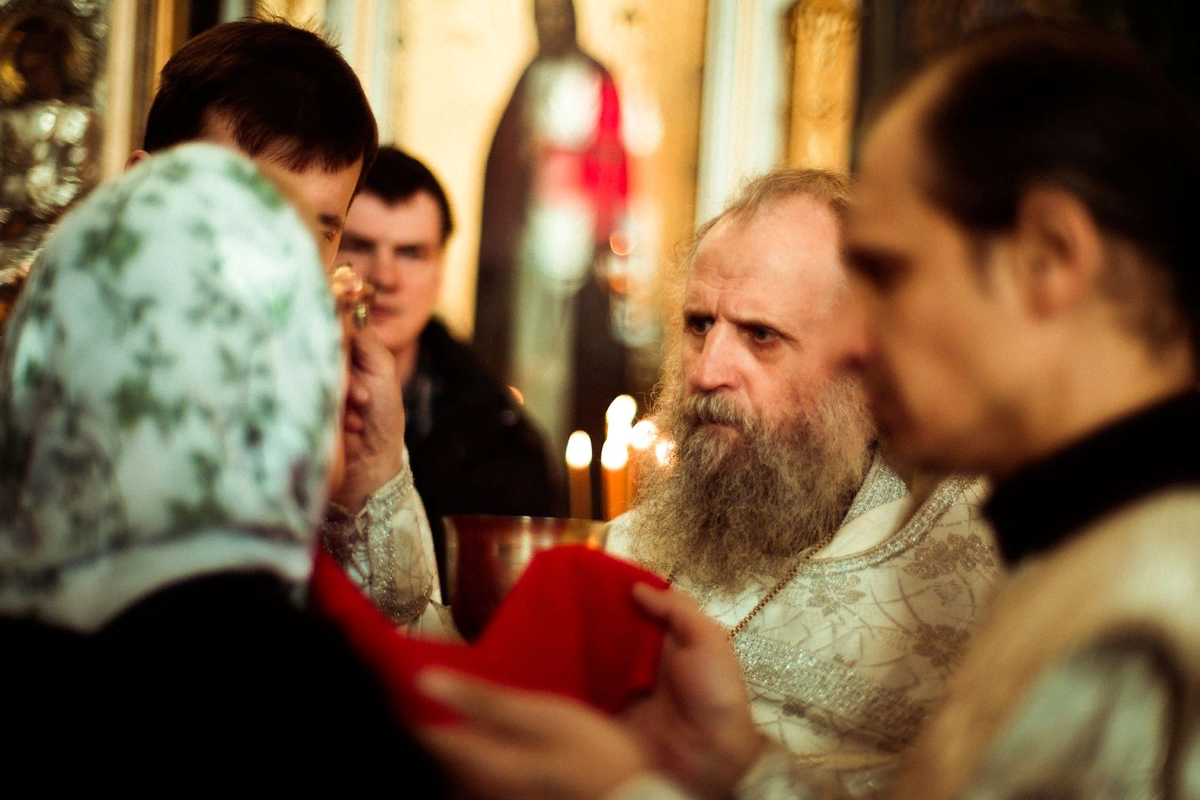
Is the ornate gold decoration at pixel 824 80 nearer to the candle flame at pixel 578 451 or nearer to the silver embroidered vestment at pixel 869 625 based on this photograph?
the candle flame at pixel 578 451

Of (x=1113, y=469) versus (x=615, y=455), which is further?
(x=615, y=455)

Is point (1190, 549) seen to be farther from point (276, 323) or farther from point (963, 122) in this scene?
point (276, 323)

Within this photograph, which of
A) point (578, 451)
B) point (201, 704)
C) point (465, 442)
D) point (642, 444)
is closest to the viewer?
point (201, 704)

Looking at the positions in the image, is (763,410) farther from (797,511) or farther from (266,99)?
(266,99)

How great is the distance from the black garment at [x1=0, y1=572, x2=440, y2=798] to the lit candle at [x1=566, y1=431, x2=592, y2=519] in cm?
373

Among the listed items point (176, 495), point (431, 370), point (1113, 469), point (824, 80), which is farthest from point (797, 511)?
point (824, 80)

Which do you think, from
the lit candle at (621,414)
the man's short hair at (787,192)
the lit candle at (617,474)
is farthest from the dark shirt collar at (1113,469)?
the lit candle at (621,414)

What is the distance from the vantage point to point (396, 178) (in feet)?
12.6

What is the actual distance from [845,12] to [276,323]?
16.4ft

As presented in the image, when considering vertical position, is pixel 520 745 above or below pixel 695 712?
above

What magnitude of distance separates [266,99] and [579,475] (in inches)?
120

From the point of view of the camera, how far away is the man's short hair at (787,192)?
100 inches

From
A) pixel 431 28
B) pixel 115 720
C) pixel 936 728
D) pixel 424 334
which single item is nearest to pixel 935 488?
pixel 936 728

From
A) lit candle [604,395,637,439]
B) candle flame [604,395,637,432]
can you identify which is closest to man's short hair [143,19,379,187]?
lit candle [604,395,637,439]
